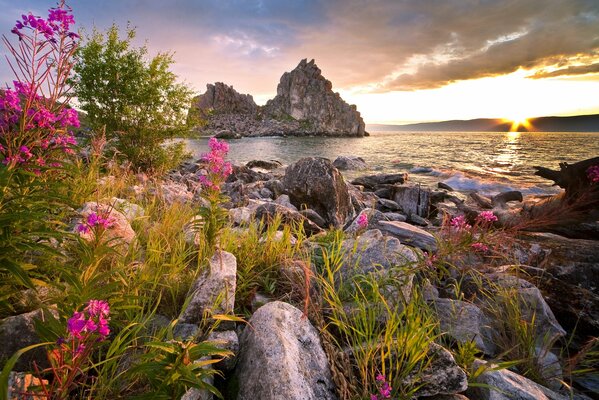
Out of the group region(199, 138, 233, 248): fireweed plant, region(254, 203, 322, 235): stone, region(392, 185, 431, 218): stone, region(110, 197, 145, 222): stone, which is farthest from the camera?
region(392, 185, 431, 218): stone

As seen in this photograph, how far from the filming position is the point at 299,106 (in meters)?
158

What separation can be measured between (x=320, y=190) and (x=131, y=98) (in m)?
10.3

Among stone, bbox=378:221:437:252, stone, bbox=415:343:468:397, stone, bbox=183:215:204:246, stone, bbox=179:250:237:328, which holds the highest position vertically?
stone, bbox=183:215:204:246

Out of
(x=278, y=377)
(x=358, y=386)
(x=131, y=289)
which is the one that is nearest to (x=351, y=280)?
(x=358, y=386)

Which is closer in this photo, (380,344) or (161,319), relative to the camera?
(380,344)

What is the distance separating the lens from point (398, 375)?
93.6 inches

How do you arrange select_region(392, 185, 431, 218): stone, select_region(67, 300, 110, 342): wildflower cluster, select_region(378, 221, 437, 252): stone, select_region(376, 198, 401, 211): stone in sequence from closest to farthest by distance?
select_region(67, 300, 110, 342): wildflower cluster
select_region(378, 221, 437, 252): stone
select_region(392, 185, 431, 218): stone
select_region(376, 198, 401, 211): stone

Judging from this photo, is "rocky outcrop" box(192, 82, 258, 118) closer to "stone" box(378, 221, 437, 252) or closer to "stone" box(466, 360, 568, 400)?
"stone" box(378, 221, 437, 252)

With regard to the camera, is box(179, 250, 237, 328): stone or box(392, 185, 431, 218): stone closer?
box(179, 250, 237, 328): stone

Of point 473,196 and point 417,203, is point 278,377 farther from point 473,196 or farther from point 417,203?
point 473,196

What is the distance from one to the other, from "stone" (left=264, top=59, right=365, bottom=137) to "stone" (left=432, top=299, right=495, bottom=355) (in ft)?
476

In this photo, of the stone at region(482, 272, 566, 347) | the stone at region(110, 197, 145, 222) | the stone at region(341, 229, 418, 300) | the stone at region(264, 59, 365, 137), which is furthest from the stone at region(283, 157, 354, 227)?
the stone at region(264, 59, 365, 137)

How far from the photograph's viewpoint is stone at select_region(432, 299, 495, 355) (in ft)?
10.2

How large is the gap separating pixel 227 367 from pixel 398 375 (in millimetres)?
1431
